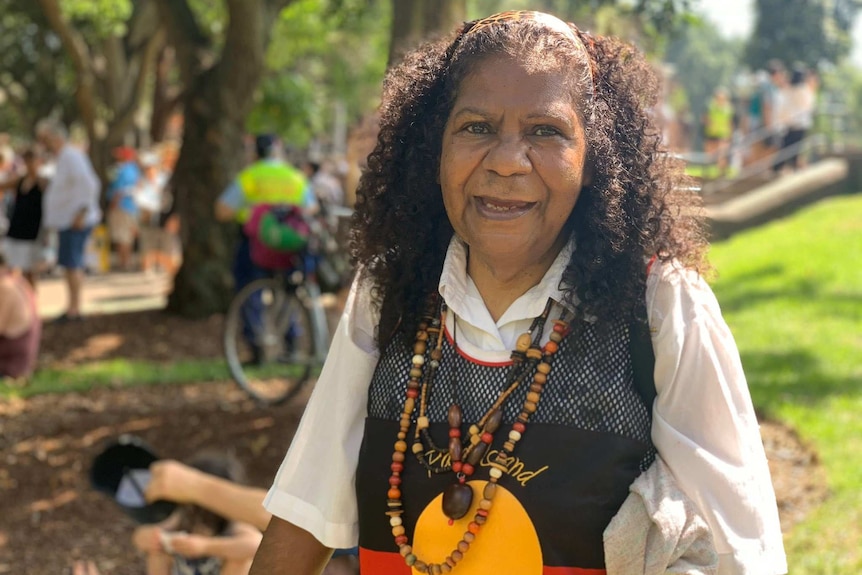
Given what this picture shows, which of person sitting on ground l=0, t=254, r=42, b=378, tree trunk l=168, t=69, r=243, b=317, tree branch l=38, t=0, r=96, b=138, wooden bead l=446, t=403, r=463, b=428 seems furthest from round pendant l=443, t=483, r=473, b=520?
tree branch l=38, t=0, r=96, b=138

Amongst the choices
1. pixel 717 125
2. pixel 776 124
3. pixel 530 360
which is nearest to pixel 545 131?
pixel 530 360

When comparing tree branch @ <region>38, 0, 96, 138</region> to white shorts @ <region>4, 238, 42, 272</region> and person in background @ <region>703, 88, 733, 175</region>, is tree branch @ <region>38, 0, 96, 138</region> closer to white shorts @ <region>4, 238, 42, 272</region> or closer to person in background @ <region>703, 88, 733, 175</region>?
white shorts @ <region>4, 238, 42, 272</region>

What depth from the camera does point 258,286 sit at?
815 centimetres

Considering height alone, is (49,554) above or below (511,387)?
below

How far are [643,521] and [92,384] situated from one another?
7.16 metres

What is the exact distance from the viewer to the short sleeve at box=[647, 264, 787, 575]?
1.80 meters

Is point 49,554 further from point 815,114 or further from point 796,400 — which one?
point 815,114

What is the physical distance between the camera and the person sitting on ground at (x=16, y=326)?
768cm

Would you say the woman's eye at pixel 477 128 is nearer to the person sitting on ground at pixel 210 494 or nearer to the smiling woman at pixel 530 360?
the smiling woman at pixel 530 360

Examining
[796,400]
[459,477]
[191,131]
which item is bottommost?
[796,400]

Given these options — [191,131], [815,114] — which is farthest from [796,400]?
[815,114]

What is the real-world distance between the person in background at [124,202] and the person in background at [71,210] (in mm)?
5258

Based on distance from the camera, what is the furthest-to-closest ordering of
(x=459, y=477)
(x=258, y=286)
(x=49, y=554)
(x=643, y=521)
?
(x=258, y=286) → (x=49, y=554) → (x=459, y=477) → (x=643, y=521)

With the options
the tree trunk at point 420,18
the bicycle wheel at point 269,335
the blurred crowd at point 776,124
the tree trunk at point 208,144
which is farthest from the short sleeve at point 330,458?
the blurred crowd at point 776,124
